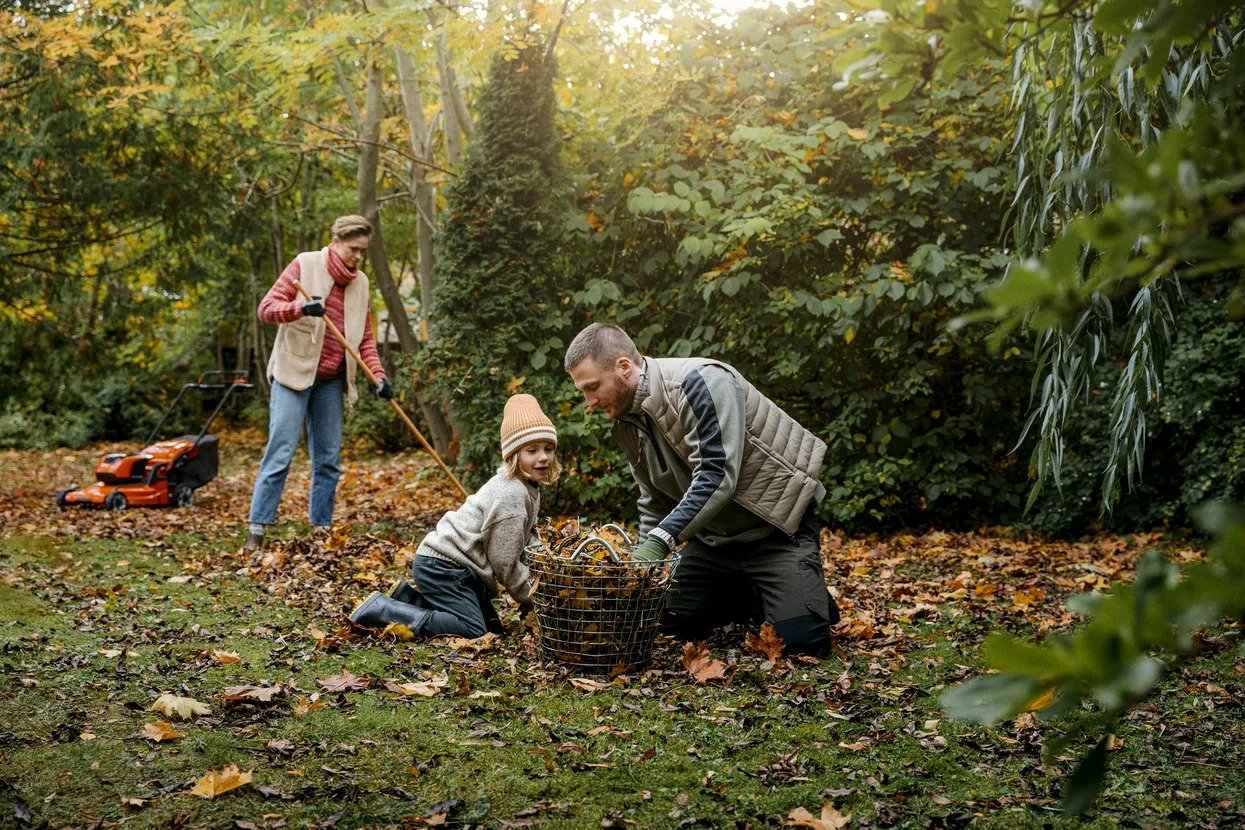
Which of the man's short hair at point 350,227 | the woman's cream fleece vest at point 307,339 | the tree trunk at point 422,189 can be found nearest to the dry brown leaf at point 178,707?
the woman's cream fleece vest at point 307,339

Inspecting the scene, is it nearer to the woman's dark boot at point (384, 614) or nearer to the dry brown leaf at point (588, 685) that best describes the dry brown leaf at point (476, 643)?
the woman's dark boot at point (384, 614)

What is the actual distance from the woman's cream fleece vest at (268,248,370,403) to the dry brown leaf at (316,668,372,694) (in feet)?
9.04

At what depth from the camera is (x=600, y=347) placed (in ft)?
12.2

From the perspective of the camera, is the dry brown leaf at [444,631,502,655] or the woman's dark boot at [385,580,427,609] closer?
the dry brown leaf at [444,631,502,655]

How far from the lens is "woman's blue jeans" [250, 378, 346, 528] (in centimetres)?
595

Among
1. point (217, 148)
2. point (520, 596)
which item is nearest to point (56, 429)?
point (217, 148)

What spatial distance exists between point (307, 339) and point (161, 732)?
11.5 ft

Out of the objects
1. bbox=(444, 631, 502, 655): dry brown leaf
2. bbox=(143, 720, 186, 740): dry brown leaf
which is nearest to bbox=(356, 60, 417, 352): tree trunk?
bbox=(444, 631, 502, 655): dry brown leaf

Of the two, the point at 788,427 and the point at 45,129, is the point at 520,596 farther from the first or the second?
the point at 45,129

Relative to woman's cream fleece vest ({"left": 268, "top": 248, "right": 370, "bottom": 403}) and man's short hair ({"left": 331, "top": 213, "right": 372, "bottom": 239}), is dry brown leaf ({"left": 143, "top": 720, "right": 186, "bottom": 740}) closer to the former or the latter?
woman's cream fleece vest ({"left": 268, "top": 248, "right": 370, "bottom": 403})

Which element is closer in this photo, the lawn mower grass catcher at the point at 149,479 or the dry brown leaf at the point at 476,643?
the dry brown leaf at the point at 476,643

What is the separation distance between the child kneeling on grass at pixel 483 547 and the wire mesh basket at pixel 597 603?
465 mm

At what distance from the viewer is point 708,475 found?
3.70 metres

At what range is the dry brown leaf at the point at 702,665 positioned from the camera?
364 cm
